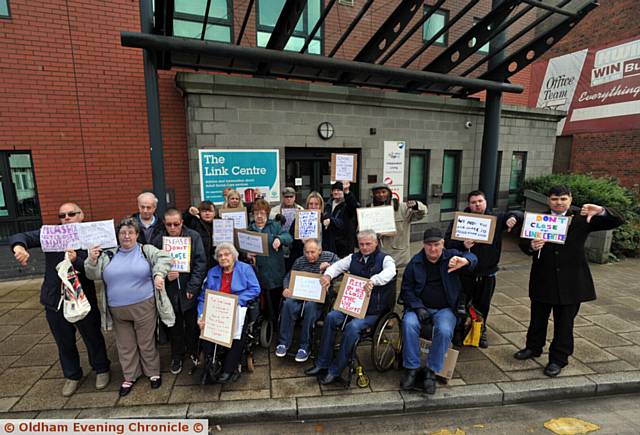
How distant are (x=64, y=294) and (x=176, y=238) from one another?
43.6 inches

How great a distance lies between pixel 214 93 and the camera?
20.1 feet

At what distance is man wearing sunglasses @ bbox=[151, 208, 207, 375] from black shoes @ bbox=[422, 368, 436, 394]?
251 cm

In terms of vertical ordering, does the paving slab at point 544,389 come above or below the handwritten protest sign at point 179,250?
below

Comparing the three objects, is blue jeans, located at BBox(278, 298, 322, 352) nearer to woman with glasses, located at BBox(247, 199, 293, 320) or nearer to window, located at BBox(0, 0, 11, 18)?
woman with glasses, located at BBox(247, 199, 293, 320)

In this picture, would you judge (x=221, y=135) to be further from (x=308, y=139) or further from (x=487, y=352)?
(x=487, y=352)

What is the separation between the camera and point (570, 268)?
331 cm

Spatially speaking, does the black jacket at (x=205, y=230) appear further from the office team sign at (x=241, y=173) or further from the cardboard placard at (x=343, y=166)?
the office team sign at (x=241, y=173)

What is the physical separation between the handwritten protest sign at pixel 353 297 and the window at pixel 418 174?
599 centimetres

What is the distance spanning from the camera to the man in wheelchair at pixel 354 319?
3225mm

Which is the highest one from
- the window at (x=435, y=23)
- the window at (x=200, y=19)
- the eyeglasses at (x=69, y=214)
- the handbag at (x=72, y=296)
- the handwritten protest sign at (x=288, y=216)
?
the window at (x=435, y=23)

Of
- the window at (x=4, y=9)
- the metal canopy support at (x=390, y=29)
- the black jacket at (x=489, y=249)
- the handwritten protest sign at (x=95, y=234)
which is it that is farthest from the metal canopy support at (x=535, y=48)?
the window at (x=4, y=9)

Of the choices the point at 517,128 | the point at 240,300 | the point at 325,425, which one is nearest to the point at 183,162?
the point at 240,300

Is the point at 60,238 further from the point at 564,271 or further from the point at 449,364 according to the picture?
the point at 564,271

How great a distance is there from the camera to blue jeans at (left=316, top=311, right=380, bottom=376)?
10.5 feet
